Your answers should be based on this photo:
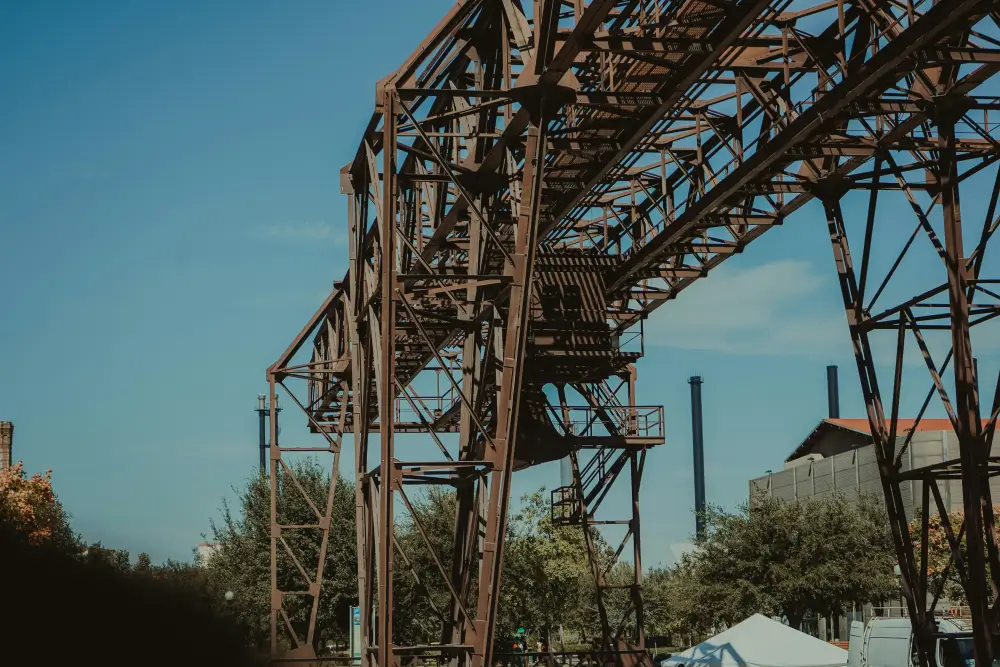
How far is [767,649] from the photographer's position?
26547 millimetres

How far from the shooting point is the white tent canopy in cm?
2625

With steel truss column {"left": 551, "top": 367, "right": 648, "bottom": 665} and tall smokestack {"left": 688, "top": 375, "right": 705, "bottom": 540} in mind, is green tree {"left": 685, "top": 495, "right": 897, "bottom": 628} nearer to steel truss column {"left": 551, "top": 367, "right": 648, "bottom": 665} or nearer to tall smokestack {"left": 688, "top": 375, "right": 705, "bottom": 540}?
steel truss column {"left": 551, "top": 367, "right": 648, "bottom": 665}

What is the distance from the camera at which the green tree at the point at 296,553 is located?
4931cm

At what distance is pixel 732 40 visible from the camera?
15.3 meters

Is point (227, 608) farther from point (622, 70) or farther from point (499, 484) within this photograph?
point (622, 70)

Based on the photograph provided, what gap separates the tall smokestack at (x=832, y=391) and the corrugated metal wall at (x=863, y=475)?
2816 centimetres

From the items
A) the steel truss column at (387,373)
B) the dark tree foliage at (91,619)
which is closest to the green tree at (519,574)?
the steel truss column at (387,373)

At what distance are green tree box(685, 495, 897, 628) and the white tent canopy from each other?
59.6 ft

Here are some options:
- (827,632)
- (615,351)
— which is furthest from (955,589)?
(615,351)

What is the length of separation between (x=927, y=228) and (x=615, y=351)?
31.4ft

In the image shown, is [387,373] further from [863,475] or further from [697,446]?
[697,446]

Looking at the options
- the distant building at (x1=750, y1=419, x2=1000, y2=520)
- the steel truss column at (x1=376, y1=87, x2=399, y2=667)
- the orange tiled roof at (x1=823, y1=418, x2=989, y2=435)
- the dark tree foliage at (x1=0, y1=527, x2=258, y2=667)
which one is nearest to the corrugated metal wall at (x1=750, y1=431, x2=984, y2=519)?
the distant building at (x1=750, y1=419, x2=1000, y2=520)

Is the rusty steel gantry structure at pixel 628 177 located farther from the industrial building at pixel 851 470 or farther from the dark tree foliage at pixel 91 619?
the industrial building at pixel 851 470

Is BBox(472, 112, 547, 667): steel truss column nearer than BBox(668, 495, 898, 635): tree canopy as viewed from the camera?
Yes
